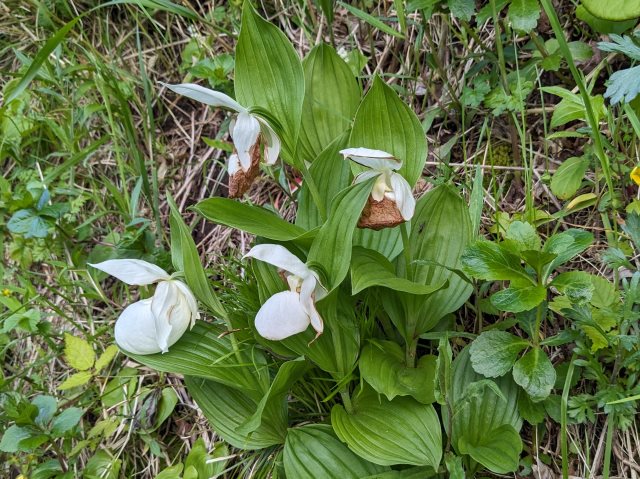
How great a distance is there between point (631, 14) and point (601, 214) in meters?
0.55

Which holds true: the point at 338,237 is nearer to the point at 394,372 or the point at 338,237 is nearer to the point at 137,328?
the point at 394,372

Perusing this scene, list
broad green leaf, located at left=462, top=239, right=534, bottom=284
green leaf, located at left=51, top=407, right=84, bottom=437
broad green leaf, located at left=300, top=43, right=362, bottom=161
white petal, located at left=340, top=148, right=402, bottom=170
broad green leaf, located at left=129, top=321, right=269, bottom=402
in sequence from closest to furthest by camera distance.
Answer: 1. white petal, located at left=340, top=148, right=402, bottom=170
2. broad green leaf, located at left=462, top=239, right=534, bottom=284
3. broad green leaf, located at left=129, top=321, right=269, bottom=402
4. broad green leaf, located at left=300, top=43, right=362, bottom=161
5. green leaf, located at left=51, top=407, right=84, bottom=437

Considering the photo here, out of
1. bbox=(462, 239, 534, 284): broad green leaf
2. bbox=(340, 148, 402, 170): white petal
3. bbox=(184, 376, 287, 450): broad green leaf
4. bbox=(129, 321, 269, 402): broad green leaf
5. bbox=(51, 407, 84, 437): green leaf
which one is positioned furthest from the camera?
bbox=(51, 407, 84, 437): green leaf

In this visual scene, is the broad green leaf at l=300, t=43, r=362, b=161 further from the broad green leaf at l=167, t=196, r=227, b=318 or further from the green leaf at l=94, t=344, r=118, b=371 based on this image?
the green leaf at l=94, t=344, r=118, b=371

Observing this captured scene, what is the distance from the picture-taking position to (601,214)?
1.77 metres

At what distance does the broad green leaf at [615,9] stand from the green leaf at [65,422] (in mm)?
1932

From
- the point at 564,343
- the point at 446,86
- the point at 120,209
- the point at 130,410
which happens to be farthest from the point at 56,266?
the point at 564,343

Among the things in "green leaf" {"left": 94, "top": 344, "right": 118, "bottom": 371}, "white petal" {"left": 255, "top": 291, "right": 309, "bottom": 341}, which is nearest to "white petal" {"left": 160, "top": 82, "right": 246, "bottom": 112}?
"white petal" {"left": 255, "top": 291, "right": 309, "bottom": 341}

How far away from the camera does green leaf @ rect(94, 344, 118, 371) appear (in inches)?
83.5

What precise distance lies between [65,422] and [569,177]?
1728mm

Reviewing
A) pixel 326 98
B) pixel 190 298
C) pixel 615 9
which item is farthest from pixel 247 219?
pixel 615 9

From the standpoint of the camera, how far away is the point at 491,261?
4.64 ft

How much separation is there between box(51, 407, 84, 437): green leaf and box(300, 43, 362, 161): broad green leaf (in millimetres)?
1132

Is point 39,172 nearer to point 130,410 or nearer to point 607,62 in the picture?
point 130,410
